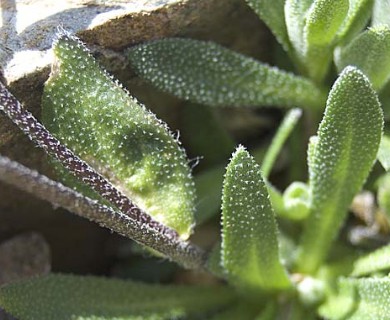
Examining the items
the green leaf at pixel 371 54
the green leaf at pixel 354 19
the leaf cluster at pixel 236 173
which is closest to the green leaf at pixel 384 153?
the leaf cluster at pixel 236 173

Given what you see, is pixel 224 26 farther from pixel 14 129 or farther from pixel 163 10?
pixel 14 129

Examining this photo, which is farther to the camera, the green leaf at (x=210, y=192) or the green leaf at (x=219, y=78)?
→ the green leaf at (x=210, y=192)

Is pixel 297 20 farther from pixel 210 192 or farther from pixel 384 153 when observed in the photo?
pixel 210 192

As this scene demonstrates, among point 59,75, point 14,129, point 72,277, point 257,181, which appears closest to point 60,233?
point 72,277

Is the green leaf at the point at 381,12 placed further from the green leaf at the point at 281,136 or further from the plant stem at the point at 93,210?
the plant stem at the point at 93,210

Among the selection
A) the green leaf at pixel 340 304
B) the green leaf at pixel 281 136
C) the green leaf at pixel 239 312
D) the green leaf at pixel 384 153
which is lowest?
the green leaf at pixel 239 312

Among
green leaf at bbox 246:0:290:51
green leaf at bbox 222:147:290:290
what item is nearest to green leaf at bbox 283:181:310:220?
green leaf at bbox 222:147:290:290
